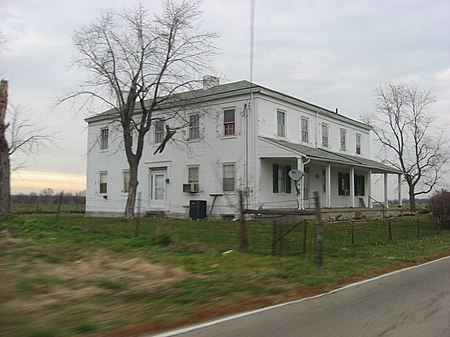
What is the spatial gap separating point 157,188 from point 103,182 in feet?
19.7

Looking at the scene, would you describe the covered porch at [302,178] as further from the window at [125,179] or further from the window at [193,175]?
the window at [125,179]

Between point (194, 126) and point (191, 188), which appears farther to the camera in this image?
point (194, 126)

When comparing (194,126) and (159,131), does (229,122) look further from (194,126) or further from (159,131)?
(159,131)

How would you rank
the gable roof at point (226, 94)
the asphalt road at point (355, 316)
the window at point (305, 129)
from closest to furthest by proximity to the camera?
the asphalt road at point (355, 316), the gable roof at point (226, 94), the window at point (305, 129)

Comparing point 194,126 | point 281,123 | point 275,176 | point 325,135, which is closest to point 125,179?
point 194,126

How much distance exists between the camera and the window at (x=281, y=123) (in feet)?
94.9

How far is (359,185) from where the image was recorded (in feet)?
124

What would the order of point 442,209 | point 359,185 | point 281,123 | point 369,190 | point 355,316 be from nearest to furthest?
1. point 355,316
2. point 442,209
3. point 281,123
4. point 359,185
5. point 369,190

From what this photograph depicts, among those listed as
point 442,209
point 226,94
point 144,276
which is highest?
point 226,94

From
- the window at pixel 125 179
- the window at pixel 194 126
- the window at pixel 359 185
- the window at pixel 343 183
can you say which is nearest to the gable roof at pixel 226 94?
the window at pixel 194 126

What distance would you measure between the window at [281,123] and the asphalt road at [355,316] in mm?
19563

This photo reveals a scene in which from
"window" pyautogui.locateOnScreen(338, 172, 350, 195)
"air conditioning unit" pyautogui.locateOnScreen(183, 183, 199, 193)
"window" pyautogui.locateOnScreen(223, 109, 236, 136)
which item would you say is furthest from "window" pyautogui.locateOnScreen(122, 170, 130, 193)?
"window" pyautogui.locateOnScreen(338, 172, 350, 195)

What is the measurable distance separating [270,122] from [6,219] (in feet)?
49.4

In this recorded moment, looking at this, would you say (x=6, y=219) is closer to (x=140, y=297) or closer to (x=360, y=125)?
(x=140, y=297)
